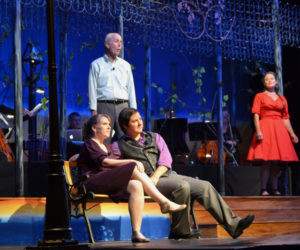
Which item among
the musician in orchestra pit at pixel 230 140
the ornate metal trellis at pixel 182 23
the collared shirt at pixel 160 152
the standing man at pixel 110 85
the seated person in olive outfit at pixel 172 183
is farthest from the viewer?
the musician in orchestra pit at pixel 230 140

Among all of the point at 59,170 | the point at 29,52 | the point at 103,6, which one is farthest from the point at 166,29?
the point at 59,170

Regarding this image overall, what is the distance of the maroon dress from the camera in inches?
191

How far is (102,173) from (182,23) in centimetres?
346

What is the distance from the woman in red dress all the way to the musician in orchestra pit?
7.11 ft

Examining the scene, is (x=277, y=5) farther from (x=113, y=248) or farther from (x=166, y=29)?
(x=113, y=248)

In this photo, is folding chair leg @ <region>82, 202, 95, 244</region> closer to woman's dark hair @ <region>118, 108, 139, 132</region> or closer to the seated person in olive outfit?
the seated person in olive outfit

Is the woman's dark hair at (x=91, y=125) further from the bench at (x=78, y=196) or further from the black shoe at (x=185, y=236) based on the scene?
the black shoe at (x=185, y=236)

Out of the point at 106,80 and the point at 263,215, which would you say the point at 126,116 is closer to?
the point at 106,80

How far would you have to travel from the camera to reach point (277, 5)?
8500 mm

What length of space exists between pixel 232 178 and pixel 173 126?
57.0 inches

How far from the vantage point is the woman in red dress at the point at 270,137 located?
729 cm

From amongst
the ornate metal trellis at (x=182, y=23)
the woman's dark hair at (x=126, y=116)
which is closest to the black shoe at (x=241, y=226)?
the woman's dark hair at (x=126, y=116)

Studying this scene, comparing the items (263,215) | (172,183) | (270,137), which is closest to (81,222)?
(172,183)

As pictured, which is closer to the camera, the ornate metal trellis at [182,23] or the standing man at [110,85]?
the standing man at [110,85]
